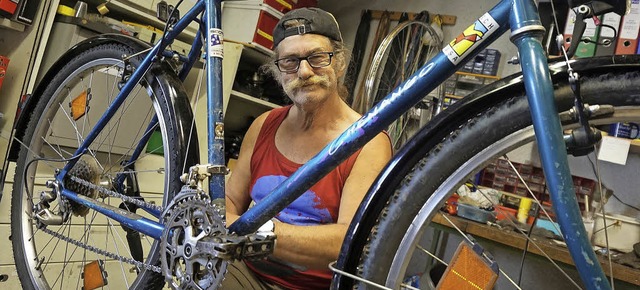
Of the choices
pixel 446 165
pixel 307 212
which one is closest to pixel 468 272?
pixel 446 165

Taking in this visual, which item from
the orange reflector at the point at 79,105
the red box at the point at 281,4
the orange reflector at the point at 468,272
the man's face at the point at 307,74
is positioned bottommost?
the orange reflector at the point at 468,272

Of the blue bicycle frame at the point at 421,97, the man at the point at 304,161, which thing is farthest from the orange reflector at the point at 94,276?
the man at the point at 304,161

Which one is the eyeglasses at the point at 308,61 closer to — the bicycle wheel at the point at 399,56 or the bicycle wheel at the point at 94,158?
the bicycle wheel at the point at 94,158

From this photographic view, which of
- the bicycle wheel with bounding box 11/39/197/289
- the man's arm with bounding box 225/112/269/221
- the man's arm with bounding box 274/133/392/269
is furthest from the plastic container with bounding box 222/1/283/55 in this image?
the man's arm with bounding box 274/133/392/269

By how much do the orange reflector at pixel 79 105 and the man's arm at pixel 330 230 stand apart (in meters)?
0.70

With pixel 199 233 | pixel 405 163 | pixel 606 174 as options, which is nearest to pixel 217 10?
pixel 199 233

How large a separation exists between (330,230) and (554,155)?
0.49 meters

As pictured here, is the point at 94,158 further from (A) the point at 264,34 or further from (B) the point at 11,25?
(A) the point at 264,34

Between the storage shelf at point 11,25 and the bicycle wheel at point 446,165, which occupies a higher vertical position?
the storage shelf at point 11,25

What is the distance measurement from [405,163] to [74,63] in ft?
3.03

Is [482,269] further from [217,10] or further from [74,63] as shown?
[74,63]

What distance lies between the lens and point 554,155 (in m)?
0.43

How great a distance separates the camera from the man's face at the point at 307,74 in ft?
3.19

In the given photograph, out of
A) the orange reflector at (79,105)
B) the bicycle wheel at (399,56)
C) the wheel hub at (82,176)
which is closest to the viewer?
the wheel hub at (82,176)
